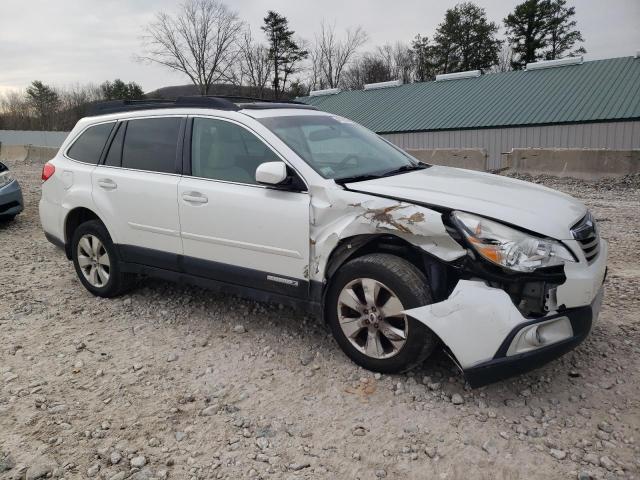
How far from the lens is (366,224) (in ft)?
10.5

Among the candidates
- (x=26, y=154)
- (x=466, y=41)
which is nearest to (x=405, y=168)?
(x=26, y=154)

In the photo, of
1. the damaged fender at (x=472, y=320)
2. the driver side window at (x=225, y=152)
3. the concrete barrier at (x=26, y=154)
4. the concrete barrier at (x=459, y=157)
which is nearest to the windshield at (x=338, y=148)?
the driver side window at (x=225, y=152)

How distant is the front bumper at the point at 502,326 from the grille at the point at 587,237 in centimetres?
13

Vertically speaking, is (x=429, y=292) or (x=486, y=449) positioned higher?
(x=429, y=292)

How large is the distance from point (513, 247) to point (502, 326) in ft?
1.43

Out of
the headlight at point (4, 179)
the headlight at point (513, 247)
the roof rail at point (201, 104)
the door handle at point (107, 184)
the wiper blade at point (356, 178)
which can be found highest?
the roof rail at point (201, 104)

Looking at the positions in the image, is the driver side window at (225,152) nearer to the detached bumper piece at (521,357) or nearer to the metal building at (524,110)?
the detached bumper piece at (521,357)

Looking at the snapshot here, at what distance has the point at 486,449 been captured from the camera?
2.62 metres

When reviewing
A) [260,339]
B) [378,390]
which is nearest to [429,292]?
[378,390]

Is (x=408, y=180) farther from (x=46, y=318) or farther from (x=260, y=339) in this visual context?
(x=46, y=318)

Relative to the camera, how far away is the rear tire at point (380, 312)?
3.04m

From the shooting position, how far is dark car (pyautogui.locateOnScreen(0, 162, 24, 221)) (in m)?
8.22

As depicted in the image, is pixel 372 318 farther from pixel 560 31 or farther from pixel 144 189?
pixel 560 31

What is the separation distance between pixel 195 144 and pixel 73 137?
6.11 ft
